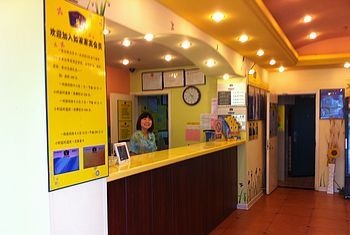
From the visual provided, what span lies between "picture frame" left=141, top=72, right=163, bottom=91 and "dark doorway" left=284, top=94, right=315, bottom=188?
3290mm

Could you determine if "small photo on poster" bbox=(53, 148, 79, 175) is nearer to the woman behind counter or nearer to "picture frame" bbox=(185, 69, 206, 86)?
the woman behind counter

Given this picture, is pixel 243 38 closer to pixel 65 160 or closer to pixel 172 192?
pixel 172 192

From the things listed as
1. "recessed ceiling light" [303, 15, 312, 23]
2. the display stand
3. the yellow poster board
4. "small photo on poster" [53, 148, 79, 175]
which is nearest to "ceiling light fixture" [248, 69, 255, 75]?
"recessed ceiling light" [303, 15, 312, 23]

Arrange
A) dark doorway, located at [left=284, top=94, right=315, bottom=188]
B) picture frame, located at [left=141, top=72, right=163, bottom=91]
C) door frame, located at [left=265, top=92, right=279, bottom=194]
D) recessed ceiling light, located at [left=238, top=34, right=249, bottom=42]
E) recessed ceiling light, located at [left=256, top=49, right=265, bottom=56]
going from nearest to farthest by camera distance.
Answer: recessed ceiling light, located at [left=238, top=34, right=249, bottom=42]
recessed ceiling light, located at [left=256, top=49, right=265, bottom=56]
door frame, located at [left=265, top=92, right=279, bottom=194]
picture frame, located at [left=141, top=72, right=163, bottom=91]
dark doorway, located at [left=284, top=94, right=315, bottom=188]

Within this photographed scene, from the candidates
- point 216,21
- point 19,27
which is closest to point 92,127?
point 19,27

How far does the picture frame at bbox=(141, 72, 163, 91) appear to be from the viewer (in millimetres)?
6812

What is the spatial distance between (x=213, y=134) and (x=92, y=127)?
13.2 feet

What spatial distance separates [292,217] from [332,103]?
9.00 feet

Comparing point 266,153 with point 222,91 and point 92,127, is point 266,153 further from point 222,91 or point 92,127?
point 92,127

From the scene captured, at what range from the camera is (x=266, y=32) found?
3.91 m

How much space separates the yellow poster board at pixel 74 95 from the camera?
1743 mm

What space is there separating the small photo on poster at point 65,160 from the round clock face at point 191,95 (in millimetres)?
4703

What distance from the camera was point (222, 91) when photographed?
5629 mm

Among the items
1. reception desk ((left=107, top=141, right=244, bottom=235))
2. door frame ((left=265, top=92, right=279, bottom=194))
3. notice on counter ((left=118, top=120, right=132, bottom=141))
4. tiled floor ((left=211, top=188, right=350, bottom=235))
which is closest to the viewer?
reception desk ((left=107, top=141, right=244, bottom=235))
